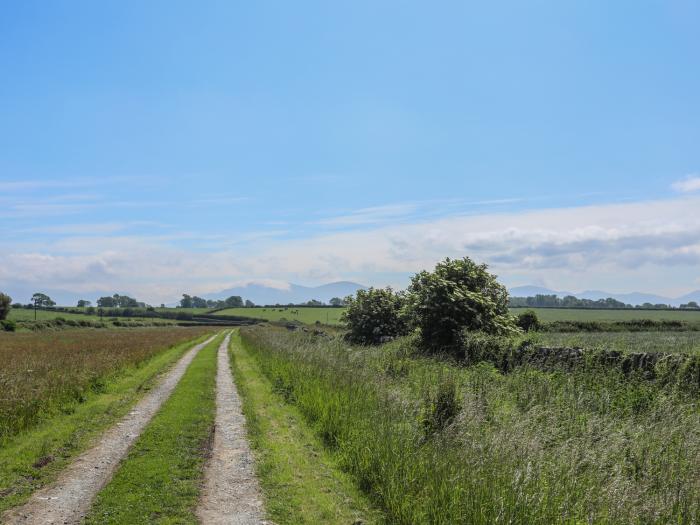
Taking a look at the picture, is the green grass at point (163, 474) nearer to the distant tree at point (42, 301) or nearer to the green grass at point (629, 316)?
the green grass at point (629, 316)

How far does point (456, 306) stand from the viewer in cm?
2678

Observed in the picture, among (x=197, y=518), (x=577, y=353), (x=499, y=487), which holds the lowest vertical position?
(x=197, y=518)

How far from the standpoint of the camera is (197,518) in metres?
7.57

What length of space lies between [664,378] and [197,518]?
10634mm

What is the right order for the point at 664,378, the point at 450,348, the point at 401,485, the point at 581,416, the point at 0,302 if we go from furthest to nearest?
the point at 0,302 → the point at 450,348 → the point at 664,378 → the point at 581,416 → the point at 401,485

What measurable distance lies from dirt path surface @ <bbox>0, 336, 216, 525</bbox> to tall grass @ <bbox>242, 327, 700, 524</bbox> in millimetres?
4601

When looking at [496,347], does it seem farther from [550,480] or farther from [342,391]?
[550,480]

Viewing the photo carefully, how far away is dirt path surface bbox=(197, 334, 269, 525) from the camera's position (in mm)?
7703

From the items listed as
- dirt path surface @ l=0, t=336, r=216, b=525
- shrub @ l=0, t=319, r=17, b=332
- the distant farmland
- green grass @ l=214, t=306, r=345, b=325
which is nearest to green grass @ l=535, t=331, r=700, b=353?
dirt path surface @ l=0, t=336, r=216, b=525

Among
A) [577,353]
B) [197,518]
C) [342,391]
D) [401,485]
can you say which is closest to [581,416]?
[401,485]

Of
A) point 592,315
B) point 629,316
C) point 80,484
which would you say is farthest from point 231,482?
point 592,315

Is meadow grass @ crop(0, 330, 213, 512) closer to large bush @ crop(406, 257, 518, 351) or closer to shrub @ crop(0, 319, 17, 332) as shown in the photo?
large bush @ crop(406, 257, 518, 351)

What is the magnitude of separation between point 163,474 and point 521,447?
662cm

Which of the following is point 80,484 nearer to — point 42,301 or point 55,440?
point 55,440
